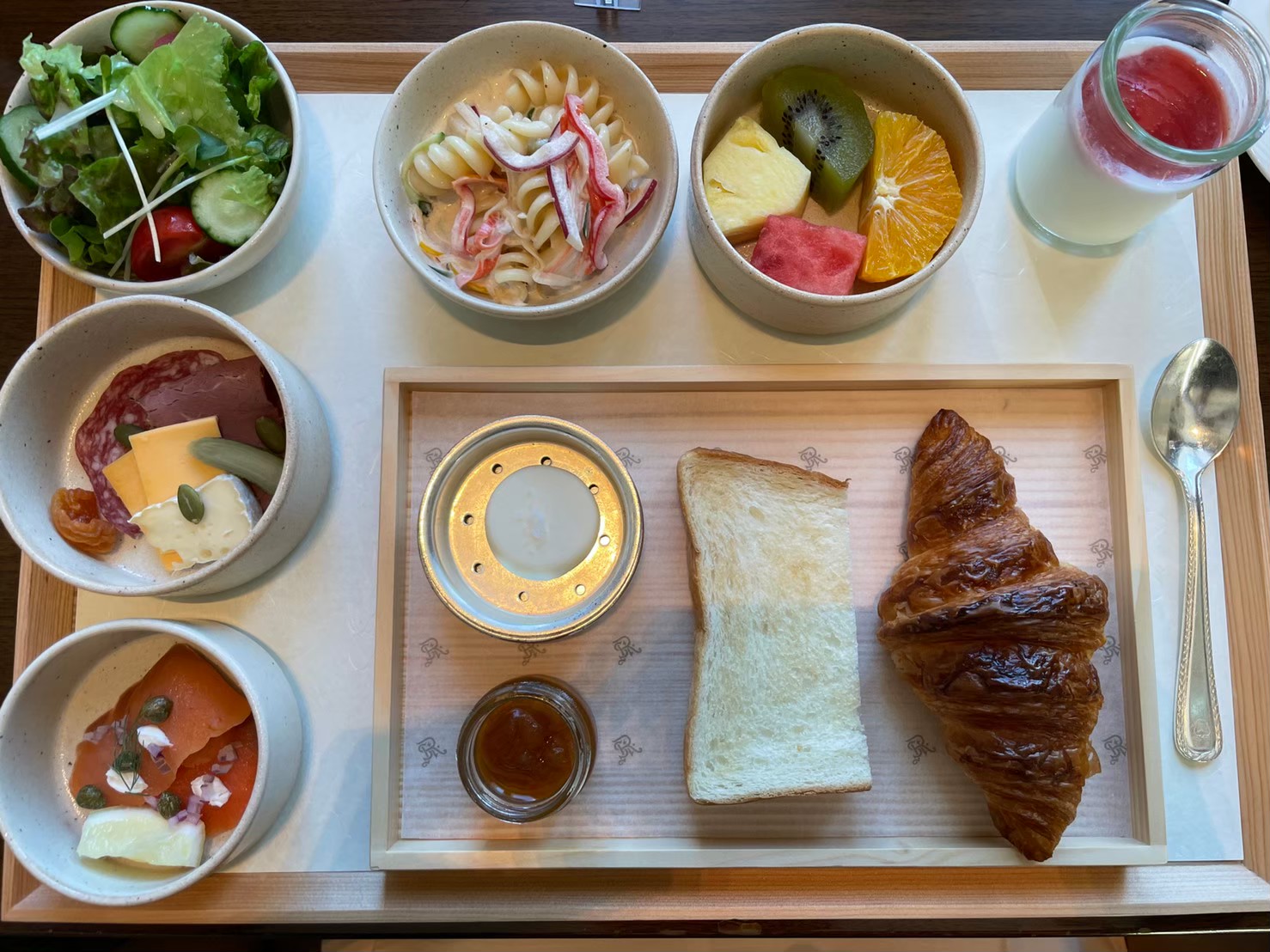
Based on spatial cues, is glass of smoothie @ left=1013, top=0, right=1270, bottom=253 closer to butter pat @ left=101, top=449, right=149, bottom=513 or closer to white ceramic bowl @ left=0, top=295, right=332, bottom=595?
white ceramic bowl @ left=0, top=295, right=332, bottom=595

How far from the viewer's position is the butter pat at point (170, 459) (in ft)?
4.13

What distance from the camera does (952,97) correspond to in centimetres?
125

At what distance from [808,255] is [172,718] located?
124 centimetres

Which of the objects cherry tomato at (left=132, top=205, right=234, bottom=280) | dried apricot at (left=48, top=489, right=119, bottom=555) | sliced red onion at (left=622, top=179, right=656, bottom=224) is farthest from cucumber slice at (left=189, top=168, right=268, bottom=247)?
sliced red onion at (left=622, top=179, right=656, bottom=224)

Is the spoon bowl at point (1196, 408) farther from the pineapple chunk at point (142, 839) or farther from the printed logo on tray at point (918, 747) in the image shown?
the pineapple chunk at point (142, 839)

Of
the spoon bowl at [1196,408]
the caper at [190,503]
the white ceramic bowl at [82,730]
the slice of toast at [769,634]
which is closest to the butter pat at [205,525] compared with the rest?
the caper at [190,503]

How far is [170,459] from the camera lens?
1264 mm

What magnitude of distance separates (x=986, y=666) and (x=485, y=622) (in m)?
0.76

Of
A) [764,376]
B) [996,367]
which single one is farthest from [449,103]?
[996,367]

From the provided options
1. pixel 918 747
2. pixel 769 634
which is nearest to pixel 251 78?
pixel 769 634

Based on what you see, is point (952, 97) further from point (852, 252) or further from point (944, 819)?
point (944, 819)

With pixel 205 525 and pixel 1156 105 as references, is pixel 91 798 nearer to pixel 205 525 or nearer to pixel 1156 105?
pixel 205 525

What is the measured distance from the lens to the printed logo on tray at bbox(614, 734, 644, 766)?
4.27 feet

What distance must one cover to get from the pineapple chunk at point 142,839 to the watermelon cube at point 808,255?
1.24 metres
